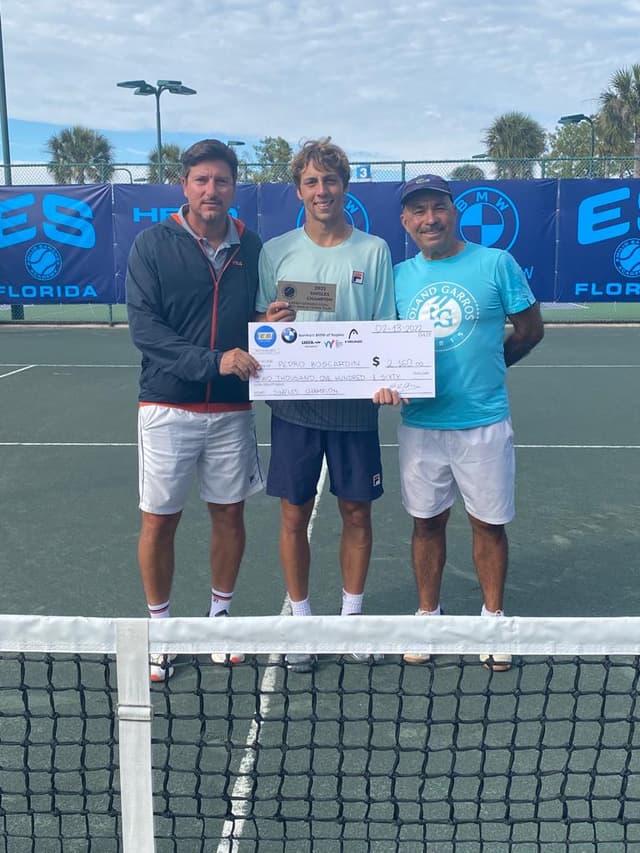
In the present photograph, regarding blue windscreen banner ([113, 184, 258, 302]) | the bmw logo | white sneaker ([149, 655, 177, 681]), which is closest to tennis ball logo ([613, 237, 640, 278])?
the bmw logo

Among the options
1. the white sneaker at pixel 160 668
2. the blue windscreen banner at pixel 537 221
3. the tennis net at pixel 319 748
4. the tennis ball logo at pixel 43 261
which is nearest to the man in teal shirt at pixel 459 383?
the tennis net at pixel 319 748

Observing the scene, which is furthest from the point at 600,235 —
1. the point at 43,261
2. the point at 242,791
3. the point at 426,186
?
the point at 242,791

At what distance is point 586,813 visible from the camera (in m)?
2.53

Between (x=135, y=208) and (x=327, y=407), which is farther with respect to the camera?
(x=135, y=208)

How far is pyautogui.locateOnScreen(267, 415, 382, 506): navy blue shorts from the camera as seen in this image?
331 cm

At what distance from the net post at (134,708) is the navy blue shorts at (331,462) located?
1.50 meters

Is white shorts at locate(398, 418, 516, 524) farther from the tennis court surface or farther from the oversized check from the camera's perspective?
the tennis court surface

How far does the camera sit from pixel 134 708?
72.8 inches

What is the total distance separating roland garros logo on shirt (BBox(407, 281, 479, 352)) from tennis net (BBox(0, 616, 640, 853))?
1.27 metres

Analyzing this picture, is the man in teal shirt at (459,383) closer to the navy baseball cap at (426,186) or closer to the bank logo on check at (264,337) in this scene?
the navy baseball cap at (426,186)

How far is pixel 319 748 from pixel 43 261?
1445cm

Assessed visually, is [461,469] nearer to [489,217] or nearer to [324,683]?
[324,683]

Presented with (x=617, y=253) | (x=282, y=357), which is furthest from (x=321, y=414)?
(x=617, y=253)

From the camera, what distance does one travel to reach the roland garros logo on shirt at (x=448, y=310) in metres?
3.17
